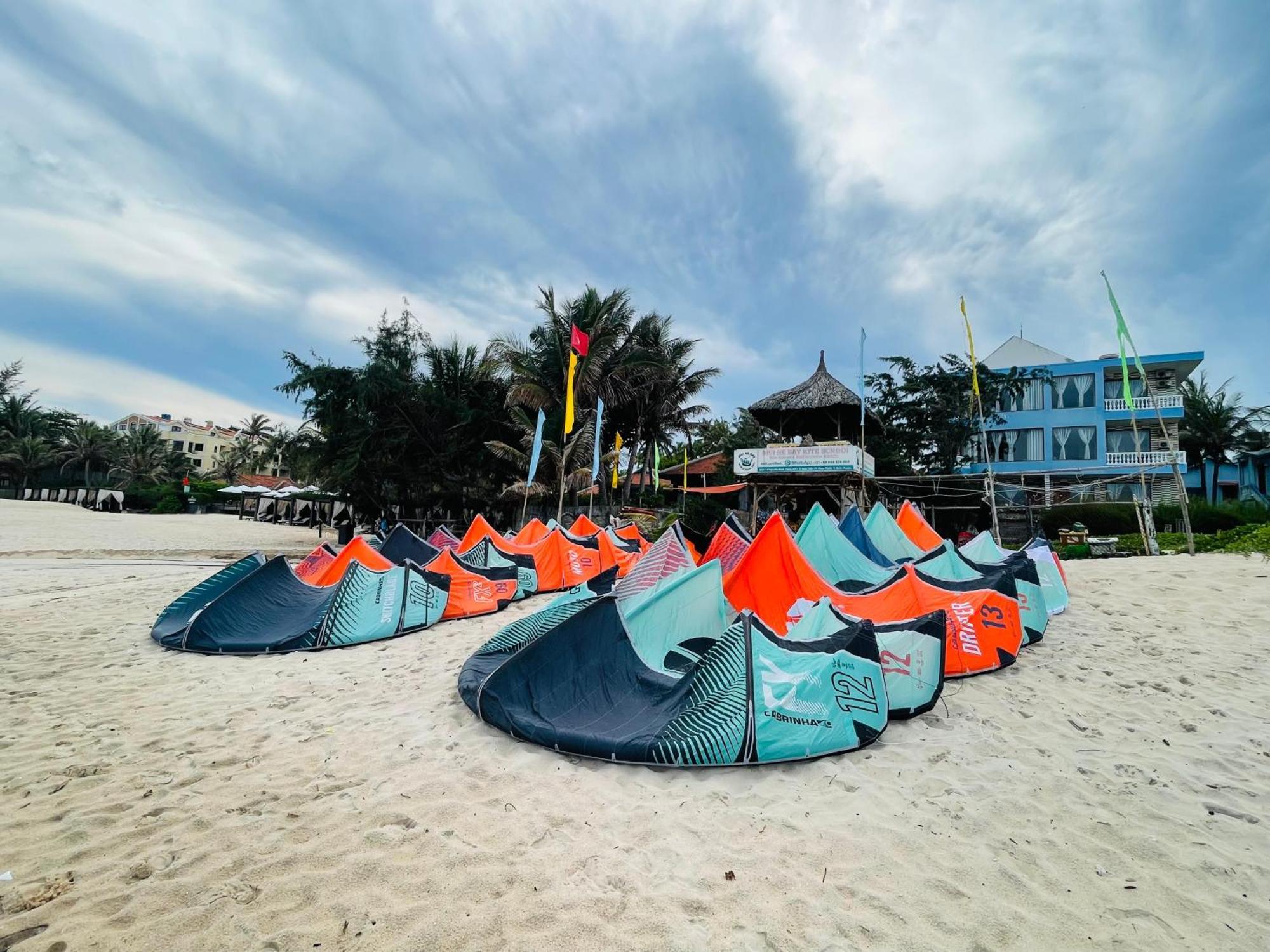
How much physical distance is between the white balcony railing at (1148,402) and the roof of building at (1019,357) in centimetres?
267

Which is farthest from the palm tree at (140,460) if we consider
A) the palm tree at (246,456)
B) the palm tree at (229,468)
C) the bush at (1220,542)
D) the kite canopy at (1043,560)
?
the bush at (1220,542)

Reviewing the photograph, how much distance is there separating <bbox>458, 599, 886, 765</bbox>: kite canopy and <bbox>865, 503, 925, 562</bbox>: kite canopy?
829cm

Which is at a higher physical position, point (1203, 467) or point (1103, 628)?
point (1203, 467)

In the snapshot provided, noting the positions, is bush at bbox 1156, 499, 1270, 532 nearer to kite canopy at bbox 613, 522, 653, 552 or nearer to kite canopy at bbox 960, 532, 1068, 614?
kite canopy at bbox 960, 532, 1068, 614

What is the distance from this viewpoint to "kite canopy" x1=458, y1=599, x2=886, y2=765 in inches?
157

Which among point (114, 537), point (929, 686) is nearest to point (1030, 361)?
point (929, 686)

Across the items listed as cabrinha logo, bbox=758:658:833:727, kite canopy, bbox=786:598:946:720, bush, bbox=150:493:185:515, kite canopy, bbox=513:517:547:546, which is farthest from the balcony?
bush, bbox=150:493:185:515

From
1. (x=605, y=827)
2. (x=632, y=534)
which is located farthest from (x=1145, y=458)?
(x=605, y=827)

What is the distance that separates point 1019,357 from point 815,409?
1648 centimetres

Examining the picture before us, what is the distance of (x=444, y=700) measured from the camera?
203 inches

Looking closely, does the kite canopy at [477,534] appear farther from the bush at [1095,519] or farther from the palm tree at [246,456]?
the palm tree at [246,456]

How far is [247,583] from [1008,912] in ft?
26.3

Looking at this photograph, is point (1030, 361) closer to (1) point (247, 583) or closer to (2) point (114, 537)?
(1) point (247, 583)

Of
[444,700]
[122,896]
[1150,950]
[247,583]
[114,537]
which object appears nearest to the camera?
[1150,950]
